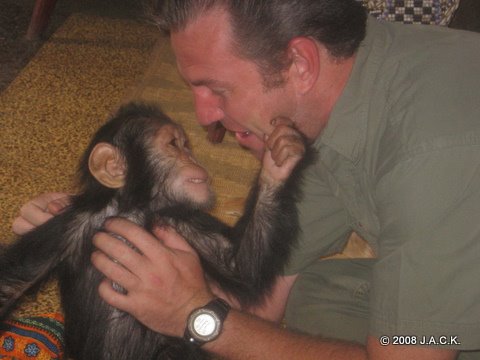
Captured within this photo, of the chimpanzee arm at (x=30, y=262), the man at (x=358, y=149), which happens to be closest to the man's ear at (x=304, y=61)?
the man at (x=358, y=149)

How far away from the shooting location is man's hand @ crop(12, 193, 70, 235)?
1688mm

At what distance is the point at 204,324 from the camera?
1406mm

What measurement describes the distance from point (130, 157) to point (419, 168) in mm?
750

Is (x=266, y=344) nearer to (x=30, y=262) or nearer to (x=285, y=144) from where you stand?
(x=285, y=144)

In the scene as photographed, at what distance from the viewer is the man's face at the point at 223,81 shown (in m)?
1.41

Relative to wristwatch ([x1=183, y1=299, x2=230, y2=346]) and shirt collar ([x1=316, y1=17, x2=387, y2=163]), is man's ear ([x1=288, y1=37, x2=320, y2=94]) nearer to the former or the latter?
shirt collar ([x1=316, y1=17, x2=387, y2=163])

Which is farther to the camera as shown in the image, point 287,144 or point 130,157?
point 130,157

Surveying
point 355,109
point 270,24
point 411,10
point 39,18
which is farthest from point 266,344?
point 39,18

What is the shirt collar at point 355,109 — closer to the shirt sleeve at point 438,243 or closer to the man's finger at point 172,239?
the shirt sleeve at point 438,243

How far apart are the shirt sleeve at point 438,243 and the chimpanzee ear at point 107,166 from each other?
69 cm

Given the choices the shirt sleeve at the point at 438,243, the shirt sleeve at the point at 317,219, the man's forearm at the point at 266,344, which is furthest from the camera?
the shirt sleeve at the point at 317,219

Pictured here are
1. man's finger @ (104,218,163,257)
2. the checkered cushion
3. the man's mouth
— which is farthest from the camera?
the checkered cushion

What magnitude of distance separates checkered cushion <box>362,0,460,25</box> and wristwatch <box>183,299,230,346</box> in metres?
1.14

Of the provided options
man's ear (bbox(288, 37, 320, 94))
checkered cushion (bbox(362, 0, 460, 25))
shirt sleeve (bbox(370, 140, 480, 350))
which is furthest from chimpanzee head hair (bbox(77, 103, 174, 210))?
checkered cushion (bbox(362, 0, 460, 25))
